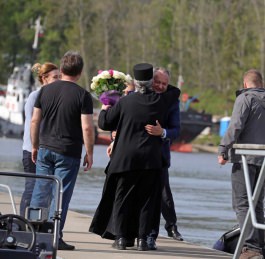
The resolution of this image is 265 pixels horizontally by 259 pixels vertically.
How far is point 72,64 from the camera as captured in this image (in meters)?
12.9

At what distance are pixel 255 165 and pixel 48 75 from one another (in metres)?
2.53

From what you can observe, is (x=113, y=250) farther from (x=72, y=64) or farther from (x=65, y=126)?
(x=72, y=64)

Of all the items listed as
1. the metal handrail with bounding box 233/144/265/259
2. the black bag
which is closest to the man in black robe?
the black bag

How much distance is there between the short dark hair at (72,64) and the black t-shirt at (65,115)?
11 cm

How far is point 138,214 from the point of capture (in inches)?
520

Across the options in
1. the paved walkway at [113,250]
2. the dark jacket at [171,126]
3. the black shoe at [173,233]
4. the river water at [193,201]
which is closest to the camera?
the paved walkway at [113,250]

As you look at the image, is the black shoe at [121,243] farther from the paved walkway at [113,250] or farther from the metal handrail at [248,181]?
the metal handrail at [248,181]

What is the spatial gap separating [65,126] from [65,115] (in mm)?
103

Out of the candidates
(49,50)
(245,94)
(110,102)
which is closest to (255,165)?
(245,94)

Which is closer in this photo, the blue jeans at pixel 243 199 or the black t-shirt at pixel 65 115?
the blue jeans at pixel 243 199

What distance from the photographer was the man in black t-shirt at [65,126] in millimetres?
12844

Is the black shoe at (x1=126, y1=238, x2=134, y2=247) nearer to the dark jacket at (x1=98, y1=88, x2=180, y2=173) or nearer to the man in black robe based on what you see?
the man in black robe

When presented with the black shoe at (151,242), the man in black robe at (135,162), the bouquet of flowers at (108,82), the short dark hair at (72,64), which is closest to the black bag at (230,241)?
the black shoe at (151,242)

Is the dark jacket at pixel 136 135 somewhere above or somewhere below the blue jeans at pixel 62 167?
above
